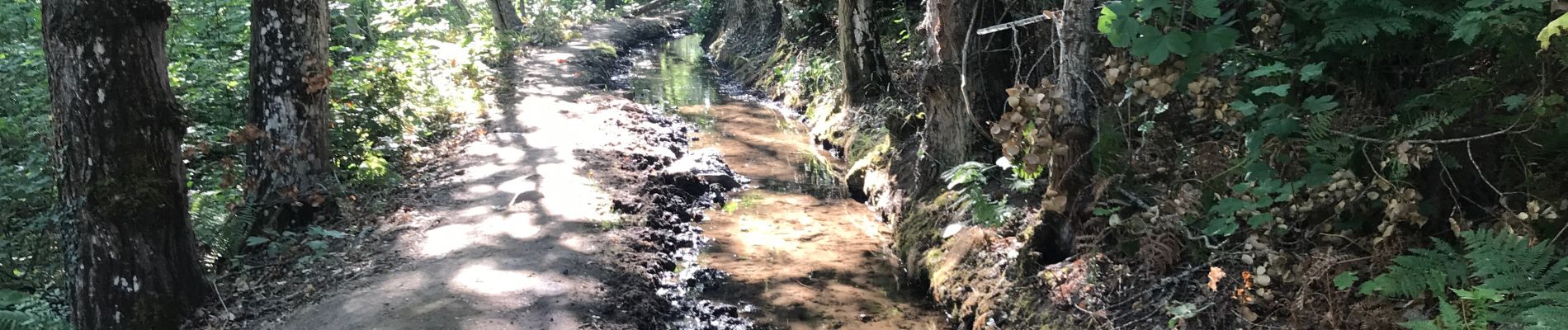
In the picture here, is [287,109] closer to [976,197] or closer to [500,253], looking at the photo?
[500,253]

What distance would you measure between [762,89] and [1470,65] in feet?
43.8

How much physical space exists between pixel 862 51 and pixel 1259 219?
706cm

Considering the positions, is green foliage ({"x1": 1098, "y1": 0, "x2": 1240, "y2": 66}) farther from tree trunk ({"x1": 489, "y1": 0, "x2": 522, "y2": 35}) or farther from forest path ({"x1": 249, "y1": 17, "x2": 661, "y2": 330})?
tree trunk ({"x1": 489, "y1": 0, "x2": 522, "y2": 35})

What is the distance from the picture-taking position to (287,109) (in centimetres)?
701

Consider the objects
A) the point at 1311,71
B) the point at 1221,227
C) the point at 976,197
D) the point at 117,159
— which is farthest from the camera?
the point at 976,197

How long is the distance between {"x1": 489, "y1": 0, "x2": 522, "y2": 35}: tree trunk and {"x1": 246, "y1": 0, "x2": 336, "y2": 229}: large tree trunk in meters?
13.1

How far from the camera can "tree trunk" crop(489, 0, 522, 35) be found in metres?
20.9

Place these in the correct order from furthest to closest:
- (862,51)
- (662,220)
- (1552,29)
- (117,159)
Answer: (862,51) → (662,220) → (117,159) → (1552,29)

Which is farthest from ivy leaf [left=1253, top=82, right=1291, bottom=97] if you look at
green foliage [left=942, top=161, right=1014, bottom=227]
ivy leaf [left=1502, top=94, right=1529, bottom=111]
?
green foliage [left=942, top=161, right=1014, bottom=227]

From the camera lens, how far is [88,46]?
4.84 meters

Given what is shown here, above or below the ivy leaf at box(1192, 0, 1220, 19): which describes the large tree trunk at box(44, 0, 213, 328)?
below

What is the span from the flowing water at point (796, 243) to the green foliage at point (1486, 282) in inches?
118

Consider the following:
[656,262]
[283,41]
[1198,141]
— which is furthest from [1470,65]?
[283,41]

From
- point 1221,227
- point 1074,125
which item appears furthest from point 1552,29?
point 1074,125
